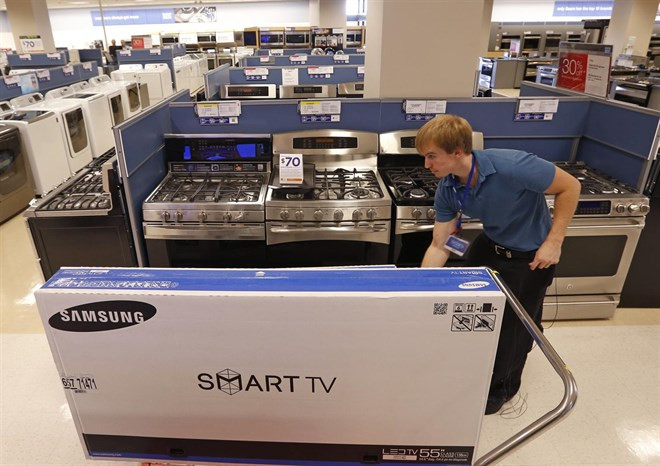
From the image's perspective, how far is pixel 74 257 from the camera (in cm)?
278

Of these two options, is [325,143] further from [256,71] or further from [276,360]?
[256,71]

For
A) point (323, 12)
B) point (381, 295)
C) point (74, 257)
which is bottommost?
point (74, 257)

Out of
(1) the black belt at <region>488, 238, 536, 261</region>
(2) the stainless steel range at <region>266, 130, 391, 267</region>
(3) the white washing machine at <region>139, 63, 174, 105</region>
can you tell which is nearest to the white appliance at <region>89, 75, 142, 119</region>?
(3) the white washing machine at <region>139, 63, 174, 105</region>

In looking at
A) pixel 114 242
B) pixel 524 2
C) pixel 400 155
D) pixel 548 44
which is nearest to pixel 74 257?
pixel 114 242

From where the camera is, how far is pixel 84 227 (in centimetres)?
268

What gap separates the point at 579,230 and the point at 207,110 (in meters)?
2.63

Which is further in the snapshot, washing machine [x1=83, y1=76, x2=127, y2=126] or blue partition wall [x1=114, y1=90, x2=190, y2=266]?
washing machine [x1=83, y1=76, x2=127, y2=126]

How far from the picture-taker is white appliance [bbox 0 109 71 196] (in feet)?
15.6

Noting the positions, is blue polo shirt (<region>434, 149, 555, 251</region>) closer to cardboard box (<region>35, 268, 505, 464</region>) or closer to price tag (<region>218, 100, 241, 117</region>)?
cardboard box (<region>35, 268, 505, 464</region>)

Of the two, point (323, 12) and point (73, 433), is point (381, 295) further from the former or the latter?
point (323, 12)

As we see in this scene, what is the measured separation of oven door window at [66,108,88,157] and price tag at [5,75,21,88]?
1442 millimetres

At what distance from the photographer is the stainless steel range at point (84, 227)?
2.62 m

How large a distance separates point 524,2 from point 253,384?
21274mm

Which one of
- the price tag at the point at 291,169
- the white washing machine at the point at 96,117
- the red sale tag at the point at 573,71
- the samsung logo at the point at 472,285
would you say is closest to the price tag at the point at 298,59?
the white washing machine at the point at 96,117
